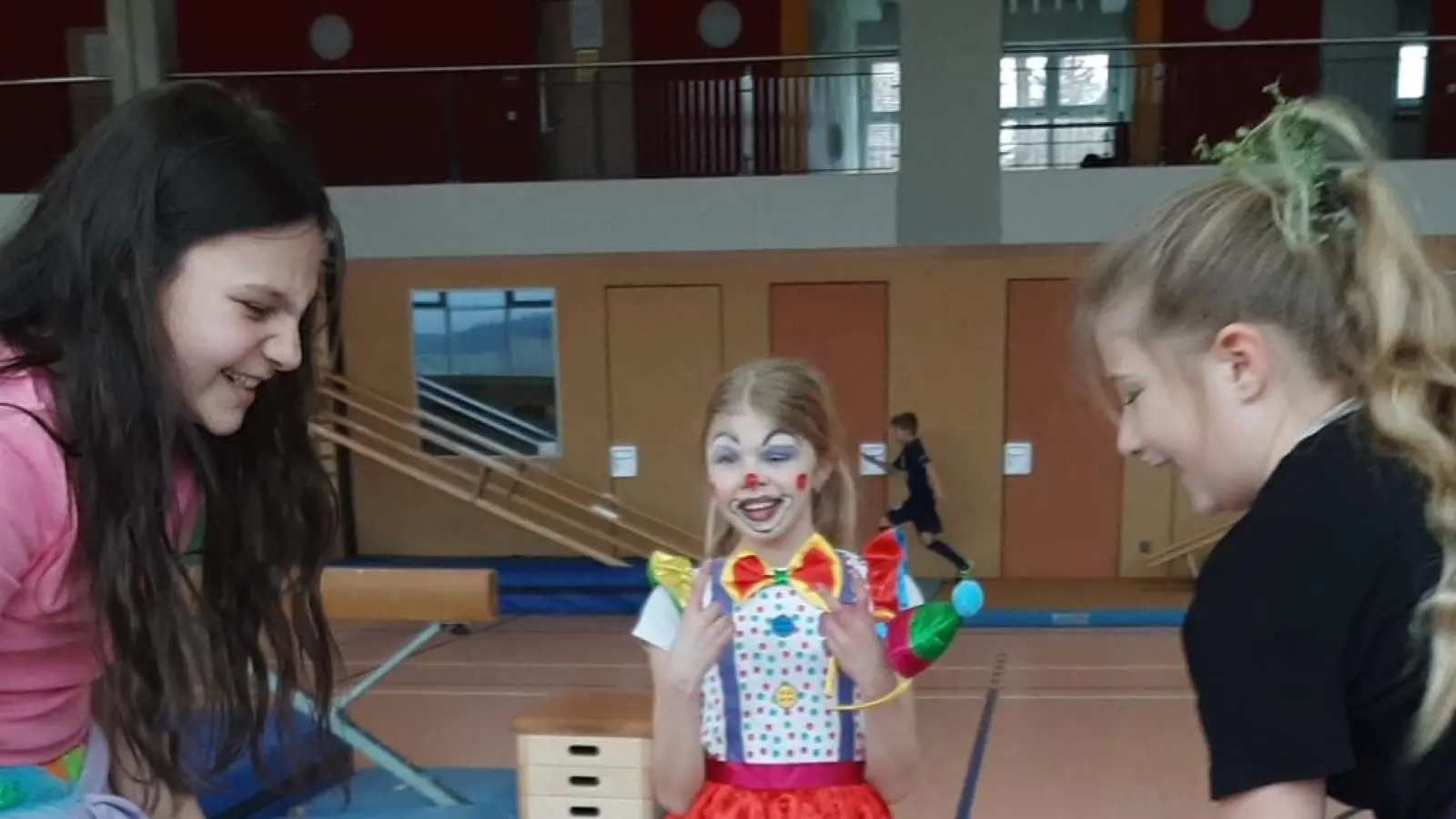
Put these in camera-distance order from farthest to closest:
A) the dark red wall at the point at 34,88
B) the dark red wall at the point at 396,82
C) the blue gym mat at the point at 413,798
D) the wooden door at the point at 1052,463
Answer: the dark red wall at the point at 34,88 < the dark red wall at the point at 396,82 < the wooden door at the point at 1052,463 < the blue gym mat at the point at 413,798

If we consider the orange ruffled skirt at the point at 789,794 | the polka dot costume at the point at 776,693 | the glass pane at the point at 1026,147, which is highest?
the glass pane at the point at 1026,147

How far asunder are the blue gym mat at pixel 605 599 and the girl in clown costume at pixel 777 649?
5.34 meters

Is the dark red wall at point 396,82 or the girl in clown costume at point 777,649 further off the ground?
the dark red wall at point 396,82

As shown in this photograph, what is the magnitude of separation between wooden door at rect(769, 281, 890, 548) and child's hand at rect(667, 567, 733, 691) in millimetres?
6110

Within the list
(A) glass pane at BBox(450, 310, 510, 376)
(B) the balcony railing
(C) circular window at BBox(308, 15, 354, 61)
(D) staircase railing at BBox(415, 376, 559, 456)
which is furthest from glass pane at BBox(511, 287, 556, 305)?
(C) circular window at BBox(308, 15, 354, 61)

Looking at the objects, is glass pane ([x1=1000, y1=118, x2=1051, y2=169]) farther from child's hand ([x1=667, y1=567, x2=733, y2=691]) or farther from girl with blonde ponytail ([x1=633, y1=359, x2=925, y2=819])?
child's hand ([x1=667, y1=567, x2=733, y2=691])

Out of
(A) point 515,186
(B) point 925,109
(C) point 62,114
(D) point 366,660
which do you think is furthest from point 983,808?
(C) point 62,114

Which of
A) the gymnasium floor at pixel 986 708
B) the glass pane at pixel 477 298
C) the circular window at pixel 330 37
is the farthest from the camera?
the circular window at pixel 330 37

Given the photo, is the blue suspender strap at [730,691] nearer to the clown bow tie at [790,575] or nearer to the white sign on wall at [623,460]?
the clown bow tie at [790,575]

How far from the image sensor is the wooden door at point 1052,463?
829 cm

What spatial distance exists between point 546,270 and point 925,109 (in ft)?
8.96

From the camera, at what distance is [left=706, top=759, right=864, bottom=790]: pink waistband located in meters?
2.37

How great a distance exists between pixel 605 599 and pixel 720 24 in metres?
5.19

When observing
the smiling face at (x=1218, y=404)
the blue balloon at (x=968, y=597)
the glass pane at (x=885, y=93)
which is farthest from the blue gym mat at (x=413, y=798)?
the glass pane at (x=885, y=93)
